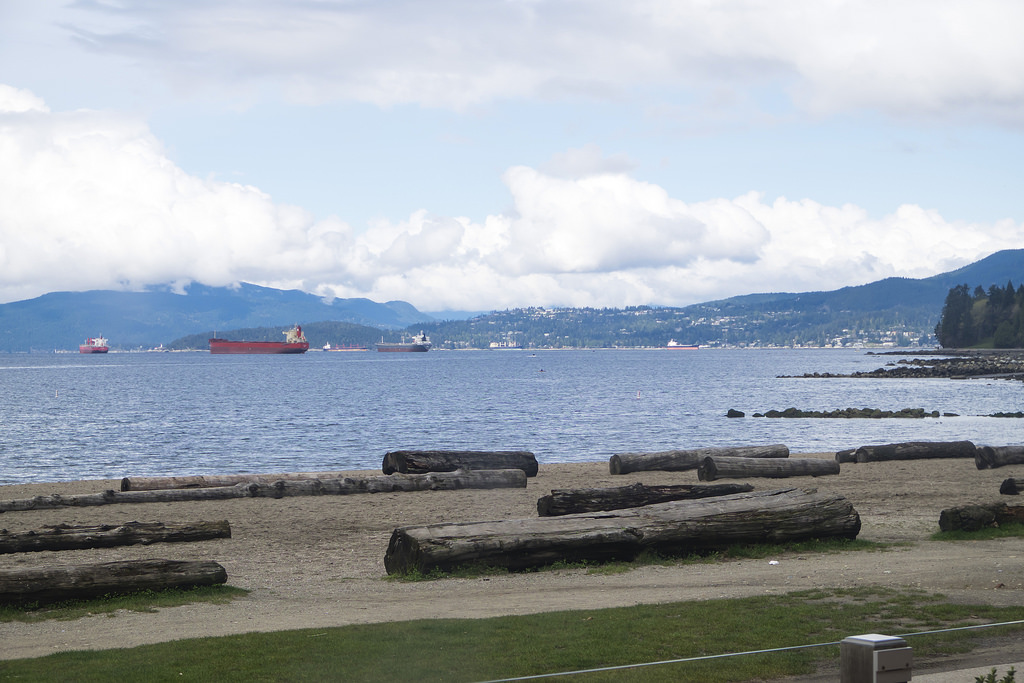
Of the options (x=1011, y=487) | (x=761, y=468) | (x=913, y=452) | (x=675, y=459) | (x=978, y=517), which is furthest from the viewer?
(x=913, y=452)

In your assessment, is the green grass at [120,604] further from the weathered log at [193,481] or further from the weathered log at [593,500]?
the weathered log at [193,481]

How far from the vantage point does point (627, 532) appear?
15422 millimetres

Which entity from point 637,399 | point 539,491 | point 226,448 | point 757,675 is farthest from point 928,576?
point 637,399

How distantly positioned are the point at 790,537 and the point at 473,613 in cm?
681

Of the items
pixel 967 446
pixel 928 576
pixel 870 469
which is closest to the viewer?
pixel 928 576

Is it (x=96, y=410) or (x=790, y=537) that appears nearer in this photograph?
(x=790, y=537)

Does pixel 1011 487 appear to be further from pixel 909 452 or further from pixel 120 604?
pixel 120 604

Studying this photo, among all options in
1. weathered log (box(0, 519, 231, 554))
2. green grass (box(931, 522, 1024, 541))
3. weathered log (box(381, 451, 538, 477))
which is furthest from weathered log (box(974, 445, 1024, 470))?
weathered log (box(0, 519, 231, 554))

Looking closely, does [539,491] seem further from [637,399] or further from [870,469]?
[637,399]

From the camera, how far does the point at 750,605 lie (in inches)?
473

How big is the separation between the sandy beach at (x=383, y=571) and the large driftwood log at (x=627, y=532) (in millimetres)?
411

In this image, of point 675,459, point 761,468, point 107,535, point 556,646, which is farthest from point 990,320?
point 556,646

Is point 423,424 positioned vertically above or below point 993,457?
below

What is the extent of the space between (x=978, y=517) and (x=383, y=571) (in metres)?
10.7
